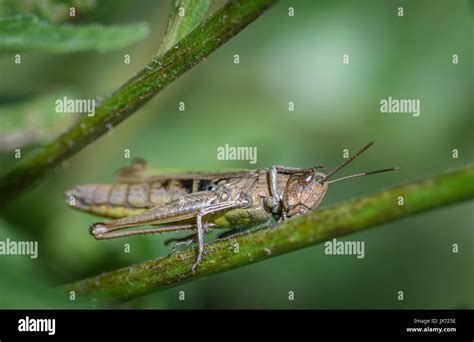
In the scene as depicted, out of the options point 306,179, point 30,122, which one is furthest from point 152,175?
point 306,179

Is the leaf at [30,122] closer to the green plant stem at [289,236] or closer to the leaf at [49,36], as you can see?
the leaf at [49,36]

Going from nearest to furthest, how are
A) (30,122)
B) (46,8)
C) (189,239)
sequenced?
(46,8) → (189,239) → (30,122)

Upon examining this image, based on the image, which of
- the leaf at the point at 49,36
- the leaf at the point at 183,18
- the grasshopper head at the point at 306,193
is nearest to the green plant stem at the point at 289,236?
the leaf at the point at 183,18

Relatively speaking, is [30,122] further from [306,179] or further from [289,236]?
[289,236]

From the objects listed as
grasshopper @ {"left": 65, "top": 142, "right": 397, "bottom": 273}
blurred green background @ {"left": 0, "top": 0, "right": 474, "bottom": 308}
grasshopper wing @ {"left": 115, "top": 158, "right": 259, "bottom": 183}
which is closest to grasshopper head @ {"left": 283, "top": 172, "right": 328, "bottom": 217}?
grasshopper @ {"left": 65, "top": 142, "right": 397, "bottom": 273}

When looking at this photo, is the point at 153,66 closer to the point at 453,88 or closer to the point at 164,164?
the point at 164,164

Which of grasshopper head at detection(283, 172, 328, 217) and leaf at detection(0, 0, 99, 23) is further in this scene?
grasshopper head at detection(283, 172, 328, 217)

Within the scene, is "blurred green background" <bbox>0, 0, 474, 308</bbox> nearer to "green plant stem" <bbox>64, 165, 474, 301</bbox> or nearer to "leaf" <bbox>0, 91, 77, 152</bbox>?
"leaf" <bbox>0, 91, 77, 152</bbox>
